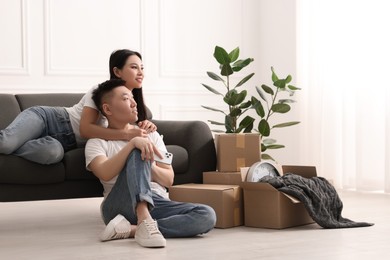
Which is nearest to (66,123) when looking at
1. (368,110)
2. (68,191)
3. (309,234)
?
(68,191)

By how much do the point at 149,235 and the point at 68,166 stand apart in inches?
26.2

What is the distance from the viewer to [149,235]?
2602mm

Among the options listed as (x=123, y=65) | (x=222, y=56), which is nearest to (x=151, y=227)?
(x=123, y=65)

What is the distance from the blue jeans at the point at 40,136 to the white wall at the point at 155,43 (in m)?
1.43

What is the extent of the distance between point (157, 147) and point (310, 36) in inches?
102

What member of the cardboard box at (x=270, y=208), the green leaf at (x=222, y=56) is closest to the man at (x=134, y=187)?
the cardboard box at (x=270, y=208)

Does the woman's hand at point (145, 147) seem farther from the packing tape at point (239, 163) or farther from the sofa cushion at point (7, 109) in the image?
the sofa cushion at point (7, 109)

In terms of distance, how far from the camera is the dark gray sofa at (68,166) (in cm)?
300

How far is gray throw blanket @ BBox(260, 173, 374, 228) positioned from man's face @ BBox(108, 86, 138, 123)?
672 mm

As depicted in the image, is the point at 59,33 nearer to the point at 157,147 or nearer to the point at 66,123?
the point at 66,123

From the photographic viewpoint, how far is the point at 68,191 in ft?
10.2

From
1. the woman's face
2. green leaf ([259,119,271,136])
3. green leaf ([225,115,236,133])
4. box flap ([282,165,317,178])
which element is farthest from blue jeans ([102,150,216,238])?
green leaf ([259,119,271,136])

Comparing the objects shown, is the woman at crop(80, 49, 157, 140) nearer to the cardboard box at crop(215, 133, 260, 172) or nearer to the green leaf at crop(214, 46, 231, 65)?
the cardboard box at crop(215, 133, 260, 172)

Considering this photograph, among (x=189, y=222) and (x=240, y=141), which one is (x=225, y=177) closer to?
(x=240, y=141)
